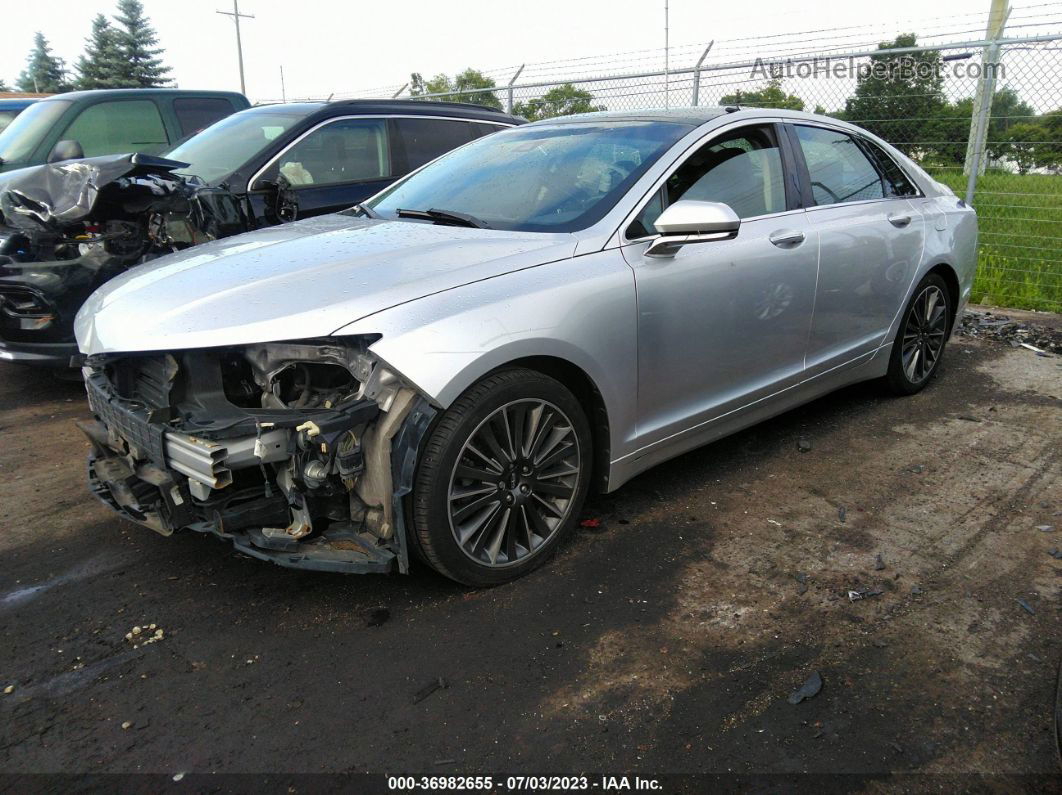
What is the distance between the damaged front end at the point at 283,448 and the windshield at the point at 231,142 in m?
3.33

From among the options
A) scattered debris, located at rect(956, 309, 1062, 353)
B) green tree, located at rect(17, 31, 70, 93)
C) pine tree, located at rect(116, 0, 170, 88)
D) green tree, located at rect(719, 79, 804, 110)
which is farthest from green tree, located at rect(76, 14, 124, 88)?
scattered debris, located at rect(956, 309, 1062, 353)

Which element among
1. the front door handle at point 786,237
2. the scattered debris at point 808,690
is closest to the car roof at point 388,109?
the front door handle at point 786,237


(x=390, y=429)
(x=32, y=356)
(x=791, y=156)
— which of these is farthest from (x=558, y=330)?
(x=32, y=356)

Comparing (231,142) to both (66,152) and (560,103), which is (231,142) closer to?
(66,152)

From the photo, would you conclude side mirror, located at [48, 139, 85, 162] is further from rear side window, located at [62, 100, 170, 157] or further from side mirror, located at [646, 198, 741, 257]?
side mirror, located at [646, 198, 741, 257]

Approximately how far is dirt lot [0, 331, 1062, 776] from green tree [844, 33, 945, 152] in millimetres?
5915

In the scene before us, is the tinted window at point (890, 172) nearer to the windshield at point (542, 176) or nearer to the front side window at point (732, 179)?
the front side window at point (732, 179)

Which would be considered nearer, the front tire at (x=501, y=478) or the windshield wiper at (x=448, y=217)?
the front tire at (x=501, y=478)

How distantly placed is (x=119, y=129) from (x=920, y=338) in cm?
734

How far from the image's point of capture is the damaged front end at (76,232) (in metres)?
5.08

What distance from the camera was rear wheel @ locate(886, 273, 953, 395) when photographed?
5.05m

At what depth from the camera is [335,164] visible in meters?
6.31

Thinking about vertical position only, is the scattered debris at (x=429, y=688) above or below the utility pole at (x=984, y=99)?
below

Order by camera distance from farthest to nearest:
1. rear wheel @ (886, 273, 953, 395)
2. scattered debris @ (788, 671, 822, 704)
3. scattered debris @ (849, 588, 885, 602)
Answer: rear wheel @ (886, 273, 953, 395), scattered debris @ (849, 588, 885, 602), scattered debris @ (788, 671, 822, 704)
